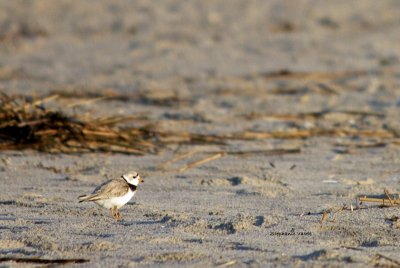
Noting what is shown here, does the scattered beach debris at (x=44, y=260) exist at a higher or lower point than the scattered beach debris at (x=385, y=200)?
lower

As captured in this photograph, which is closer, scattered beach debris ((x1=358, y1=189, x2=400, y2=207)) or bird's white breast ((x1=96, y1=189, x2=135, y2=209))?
bird's white breast ((x1=96, y1=189, x2=135, y2=209))

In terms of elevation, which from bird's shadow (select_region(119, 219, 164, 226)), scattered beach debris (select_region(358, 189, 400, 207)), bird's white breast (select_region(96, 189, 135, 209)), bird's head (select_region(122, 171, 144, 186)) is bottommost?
bird's shadow (select_region(119, 219, 164, 226))

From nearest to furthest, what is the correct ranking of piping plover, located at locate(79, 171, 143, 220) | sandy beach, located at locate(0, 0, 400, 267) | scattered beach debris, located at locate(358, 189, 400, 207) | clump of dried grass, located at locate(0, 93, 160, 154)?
1. sandy beach, located at locate(0, 0, 400, 267)
2. piping plover, located at locate(79, 171, 143, 220)
3. scattered beach debris, located at locate(358, 189, 400, 207)
4. clump of dried grass, located at locate(0, 93, 160, 154)

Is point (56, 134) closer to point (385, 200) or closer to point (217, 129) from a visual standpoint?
point (217, 129)

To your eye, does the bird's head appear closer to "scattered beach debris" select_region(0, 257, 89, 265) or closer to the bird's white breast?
the bird's white breast

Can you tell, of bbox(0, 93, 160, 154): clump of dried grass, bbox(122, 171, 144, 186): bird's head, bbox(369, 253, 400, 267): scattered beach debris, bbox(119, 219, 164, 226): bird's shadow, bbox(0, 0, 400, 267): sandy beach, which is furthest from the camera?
bbox(0, 93, 160, 154): clump of dried grass

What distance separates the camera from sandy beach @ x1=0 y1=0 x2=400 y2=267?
4.17 meters

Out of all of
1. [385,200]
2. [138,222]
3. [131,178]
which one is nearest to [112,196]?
[138,222]

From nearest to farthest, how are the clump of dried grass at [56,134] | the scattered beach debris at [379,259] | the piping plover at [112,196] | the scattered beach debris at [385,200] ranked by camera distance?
the scattered beach debris at [379,259]
the piping plover at [112,196]
the scattered beach debris at [385,200]
the clump of dried grass at [56,134]

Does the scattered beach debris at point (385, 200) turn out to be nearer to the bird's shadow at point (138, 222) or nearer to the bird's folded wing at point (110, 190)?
the bird's shadow at point (138, 222)

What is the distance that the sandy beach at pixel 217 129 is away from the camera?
4172 mm

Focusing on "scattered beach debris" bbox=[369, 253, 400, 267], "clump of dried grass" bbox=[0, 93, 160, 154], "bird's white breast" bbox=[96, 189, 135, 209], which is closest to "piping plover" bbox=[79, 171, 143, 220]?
"bird's white breast" bbox=[96, 189, 135, 209]

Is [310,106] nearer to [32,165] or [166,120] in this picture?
[166,120]

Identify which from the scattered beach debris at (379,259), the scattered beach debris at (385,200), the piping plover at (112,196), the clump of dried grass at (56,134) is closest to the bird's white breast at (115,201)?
the piping plover at (112,196)
